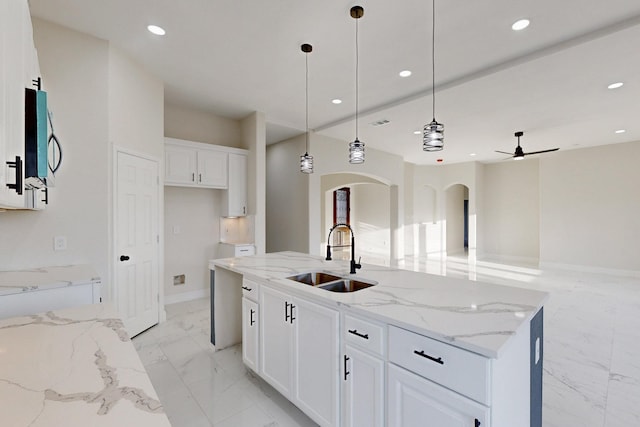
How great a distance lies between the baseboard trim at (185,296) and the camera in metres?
4.40

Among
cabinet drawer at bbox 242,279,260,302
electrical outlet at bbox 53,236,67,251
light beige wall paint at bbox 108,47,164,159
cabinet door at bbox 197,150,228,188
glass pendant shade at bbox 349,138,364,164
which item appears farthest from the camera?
cabinet door at bbox 197,150,228,188

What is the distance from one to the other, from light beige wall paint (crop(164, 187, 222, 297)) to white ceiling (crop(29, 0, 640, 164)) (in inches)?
54.9

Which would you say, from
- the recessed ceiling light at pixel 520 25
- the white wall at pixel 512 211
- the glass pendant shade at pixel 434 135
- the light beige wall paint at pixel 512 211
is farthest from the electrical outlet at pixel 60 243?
the light beige wall paint at pixel 512 211

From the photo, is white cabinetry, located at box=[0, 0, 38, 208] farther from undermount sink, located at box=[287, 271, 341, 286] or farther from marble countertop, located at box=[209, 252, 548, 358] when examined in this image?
undermount sink, located at box=[287, 271, 341, 286]

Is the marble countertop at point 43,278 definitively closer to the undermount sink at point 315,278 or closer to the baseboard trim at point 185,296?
the undermount sink at point 315,278

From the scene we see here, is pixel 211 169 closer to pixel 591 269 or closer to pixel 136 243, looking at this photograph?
pixel 136 243

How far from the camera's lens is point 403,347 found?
4.33ft

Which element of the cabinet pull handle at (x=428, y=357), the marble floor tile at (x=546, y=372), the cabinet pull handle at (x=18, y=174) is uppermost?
the cabinet pull handle at (x=18, y=174)

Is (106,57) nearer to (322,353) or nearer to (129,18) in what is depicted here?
(129,18)

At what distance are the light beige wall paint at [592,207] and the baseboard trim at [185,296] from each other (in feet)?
26.2

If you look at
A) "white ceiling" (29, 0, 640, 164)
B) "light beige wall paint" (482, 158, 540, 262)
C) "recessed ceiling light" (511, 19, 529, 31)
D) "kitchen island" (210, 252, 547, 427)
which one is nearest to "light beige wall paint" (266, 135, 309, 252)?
"white ceiling" (29, 0, 640, 164)

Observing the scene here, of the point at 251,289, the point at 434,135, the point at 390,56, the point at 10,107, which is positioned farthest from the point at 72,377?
the point at 390,56

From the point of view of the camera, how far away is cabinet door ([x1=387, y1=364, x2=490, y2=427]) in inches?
43.8

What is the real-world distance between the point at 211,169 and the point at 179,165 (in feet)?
1.49
